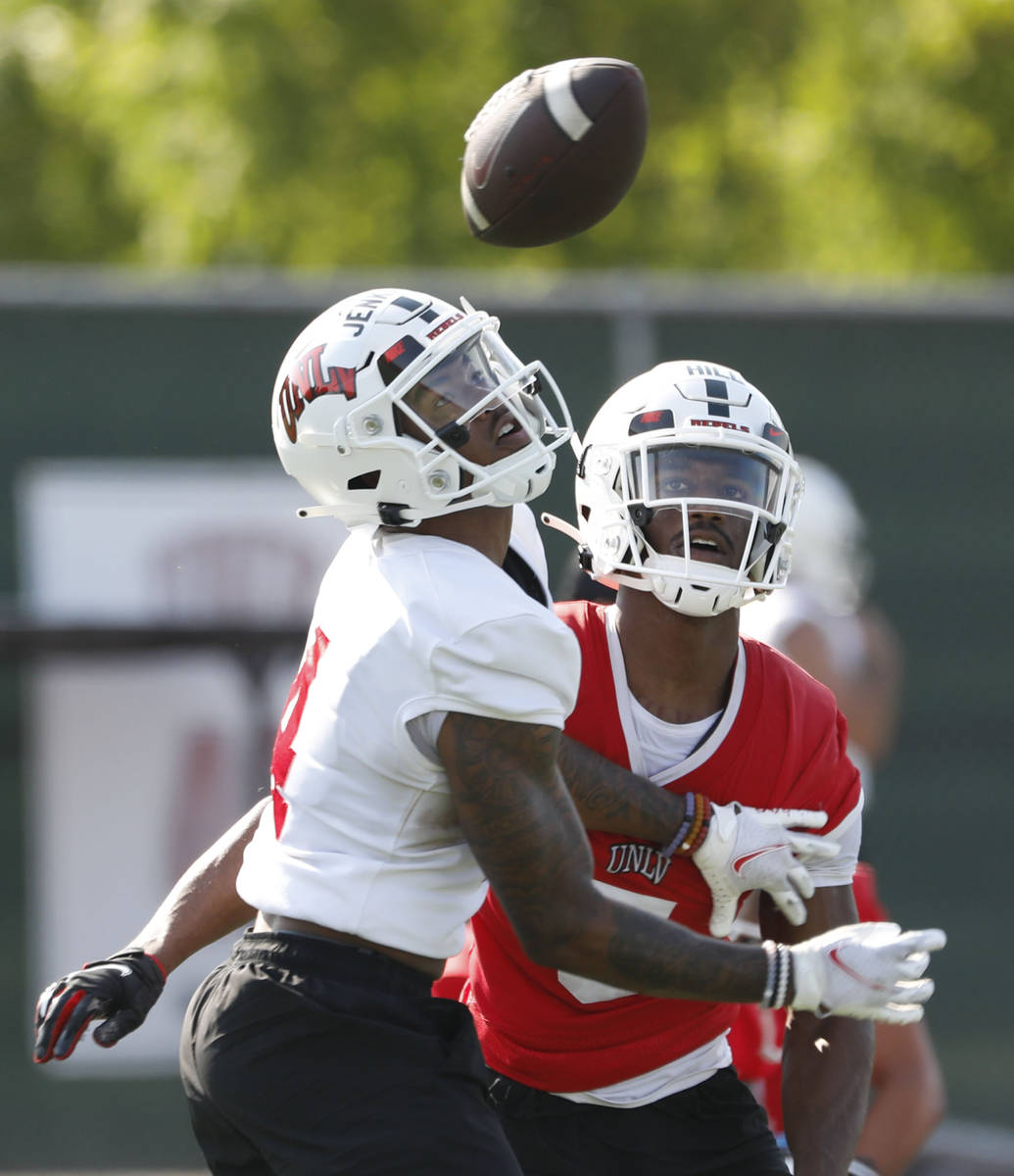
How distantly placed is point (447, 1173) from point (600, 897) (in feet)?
1.56

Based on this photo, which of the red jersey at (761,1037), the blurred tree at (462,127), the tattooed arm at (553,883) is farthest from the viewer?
the blurred tree at (462,127)

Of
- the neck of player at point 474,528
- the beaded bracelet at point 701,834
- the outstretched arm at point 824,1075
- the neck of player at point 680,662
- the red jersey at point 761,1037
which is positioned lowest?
the red jersey at point 761,1037

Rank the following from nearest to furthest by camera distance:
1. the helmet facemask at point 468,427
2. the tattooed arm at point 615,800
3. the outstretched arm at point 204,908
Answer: the helmet facemask at point 468,427 → the tattooed arm at point 615,800 → the outstretched arm at point 204,908

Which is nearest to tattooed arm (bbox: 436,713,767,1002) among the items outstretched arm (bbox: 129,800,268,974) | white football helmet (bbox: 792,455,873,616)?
outstretched arm (bbox: 129,800,268,974)

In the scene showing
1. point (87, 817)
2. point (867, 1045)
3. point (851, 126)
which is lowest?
point (87, 817)

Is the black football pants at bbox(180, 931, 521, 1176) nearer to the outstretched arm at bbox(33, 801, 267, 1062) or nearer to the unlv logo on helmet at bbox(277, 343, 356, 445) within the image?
the outstretched arm at bbox(33, 801, 267, 1062)

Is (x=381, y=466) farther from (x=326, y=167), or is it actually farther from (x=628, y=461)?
(x=326, y=167)

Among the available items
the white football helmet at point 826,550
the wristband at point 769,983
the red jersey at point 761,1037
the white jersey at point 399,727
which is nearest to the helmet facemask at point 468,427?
the white jersey at point 399,727

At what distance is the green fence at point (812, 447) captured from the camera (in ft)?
22.1

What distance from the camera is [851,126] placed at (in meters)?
10.3

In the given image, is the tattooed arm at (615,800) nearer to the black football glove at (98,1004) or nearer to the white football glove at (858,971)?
the white football glove at (858,971)

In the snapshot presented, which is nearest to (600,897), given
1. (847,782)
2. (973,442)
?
(847,782)

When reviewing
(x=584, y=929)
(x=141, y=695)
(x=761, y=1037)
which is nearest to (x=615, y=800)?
(x=584, y=929)

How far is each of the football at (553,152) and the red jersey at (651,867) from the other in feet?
3.23
